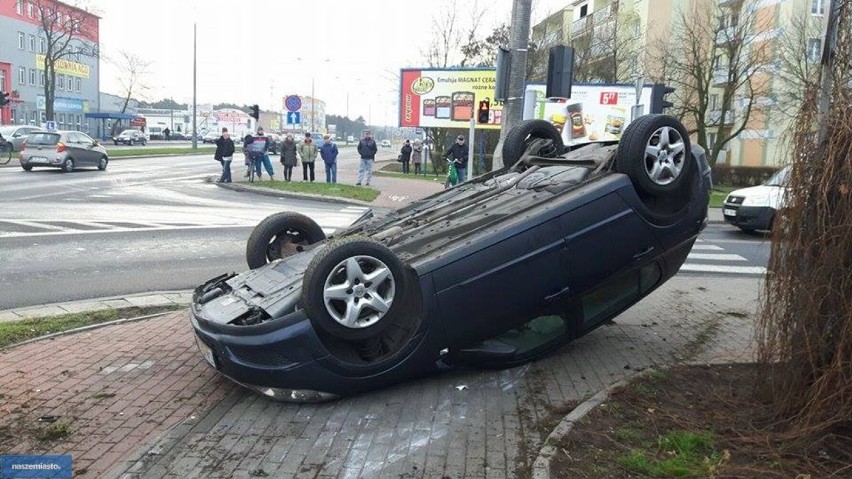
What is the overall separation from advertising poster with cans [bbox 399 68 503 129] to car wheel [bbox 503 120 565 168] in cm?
2384

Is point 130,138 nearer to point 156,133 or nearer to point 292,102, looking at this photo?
point 156,133

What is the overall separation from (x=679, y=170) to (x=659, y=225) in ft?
1.42

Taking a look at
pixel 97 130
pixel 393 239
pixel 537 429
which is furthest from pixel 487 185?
pixel 97 130

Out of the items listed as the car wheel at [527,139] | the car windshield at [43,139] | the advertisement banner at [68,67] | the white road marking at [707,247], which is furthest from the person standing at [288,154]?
the advertisement banner at [68,67]

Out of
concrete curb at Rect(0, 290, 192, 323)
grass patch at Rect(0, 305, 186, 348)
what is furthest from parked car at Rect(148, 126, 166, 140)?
grass patch at Rect(0, 305, 186, 348)

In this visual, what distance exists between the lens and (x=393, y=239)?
5.20 m

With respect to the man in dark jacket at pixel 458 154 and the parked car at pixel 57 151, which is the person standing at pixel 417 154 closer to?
the man in dark jacket at pixel 458 154

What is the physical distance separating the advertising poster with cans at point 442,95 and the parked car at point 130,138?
41.6m

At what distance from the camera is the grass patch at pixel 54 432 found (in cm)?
419

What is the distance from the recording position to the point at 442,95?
103 ft

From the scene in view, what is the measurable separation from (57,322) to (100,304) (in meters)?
0.88

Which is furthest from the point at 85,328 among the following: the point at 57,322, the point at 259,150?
the point at 259,150

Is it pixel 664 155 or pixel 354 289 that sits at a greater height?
pixel 664 155

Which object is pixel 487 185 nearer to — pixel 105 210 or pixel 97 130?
pixel 105 210
